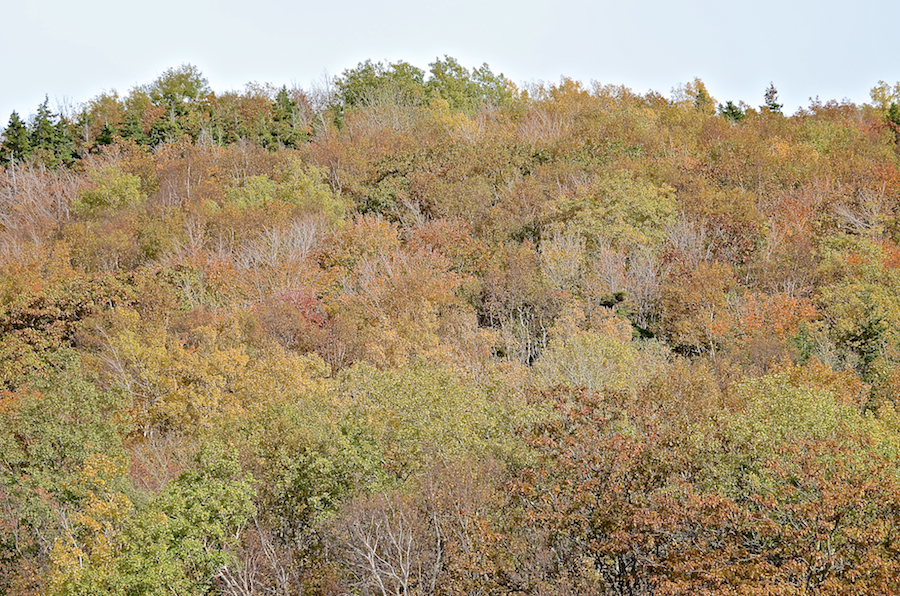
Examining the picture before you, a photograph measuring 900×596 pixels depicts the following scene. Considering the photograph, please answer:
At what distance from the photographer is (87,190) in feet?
204

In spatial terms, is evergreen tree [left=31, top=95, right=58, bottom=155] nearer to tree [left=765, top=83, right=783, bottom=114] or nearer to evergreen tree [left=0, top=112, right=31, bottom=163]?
evergreen tree [left=0, top=112, right=31, bottom=163]

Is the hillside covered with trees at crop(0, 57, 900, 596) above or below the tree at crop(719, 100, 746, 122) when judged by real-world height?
below

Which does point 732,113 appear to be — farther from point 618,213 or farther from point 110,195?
point 110,195

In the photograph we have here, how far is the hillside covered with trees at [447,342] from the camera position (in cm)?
1958

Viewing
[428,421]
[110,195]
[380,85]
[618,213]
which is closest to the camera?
[428,421]

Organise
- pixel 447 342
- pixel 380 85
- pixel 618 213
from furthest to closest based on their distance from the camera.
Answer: pixel 380 85, pixel 618 213, pixel 447 342

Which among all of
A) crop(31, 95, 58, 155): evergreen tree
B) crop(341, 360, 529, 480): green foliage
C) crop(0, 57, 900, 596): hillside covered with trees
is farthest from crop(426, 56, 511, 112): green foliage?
crop(341, 360, 529, 480): green foliage

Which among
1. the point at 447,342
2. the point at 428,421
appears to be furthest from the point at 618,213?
the point at 428,421

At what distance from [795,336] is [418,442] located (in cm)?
2329

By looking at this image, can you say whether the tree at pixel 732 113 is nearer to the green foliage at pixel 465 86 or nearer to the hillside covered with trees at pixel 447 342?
the hillside covered with trees at pixel 447 342

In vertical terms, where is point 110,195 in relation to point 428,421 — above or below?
above

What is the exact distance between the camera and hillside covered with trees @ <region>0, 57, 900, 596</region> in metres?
19.6

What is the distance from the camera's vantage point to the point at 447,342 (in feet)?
129

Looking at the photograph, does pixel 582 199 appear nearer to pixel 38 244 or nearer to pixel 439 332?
pixel 439 332
